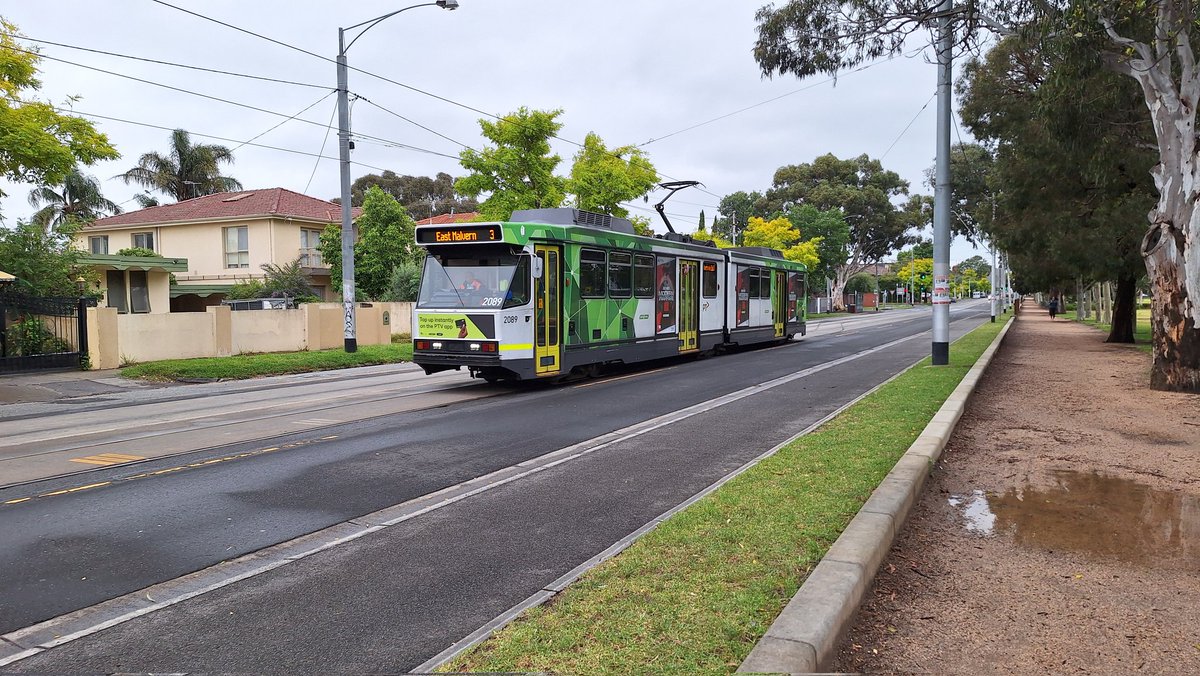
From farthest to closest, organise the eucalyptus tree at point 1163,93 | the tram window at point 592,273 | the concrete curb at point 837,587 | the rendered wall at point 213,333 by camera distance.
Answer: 1. the rendered wall at point 213,333
2. the tram window at point 592,273
3. the eucalyptus tree at point 1163,93
4. the concrete curb at point 837,587

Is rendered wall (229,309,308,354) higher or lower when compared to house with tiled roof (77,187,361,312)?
lower

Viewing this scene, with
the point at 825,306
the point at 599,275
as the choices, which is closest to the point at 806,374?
the point at 599,275

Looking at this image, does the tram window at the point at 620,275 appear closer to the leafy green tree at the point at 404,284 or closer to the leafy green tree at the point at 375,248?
the leafy green tree at the point at 404,284

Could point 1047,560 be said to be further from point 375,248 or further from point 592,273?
point 375,248

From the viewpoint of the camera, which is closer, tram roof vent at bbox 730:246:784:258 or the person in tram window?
the person in tram window

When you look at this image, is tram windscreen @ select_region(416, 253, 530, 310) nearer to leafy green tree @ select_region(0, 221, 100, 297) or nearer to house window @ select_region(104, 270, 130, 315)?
leafy green tree @ select_region(0, 221, 100, 297)

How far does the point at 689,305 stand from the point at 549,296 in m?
6.80

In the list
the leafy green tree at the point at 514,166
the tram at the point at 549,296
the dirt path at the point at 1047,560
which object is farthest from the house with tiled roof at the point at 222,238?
the dirt path at the point at 1047,560

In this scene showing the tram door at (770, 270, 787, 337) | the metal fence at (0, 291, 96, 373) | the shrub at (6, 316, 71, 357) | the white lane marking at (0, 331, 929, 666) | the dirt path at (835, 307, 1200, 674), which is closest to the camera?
the dirt path at (835, 307, 1200, 674)

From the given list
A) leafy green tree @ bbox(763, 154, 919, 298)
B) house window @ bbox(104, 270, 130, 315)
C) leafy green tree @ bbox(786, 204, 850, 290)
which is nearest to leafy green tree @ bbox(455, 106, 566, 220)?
house window @ bbox(104, 270, 130, 315)

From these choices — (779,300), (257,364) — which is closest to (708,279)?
(779,300)

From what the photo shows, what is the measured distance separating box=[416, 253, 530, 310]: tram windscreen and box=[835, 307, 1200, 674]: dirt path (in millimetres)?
7677

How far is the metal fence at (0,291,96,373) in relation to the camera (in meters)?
18.3

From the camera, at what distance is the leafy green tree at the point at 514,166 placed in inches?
1268
